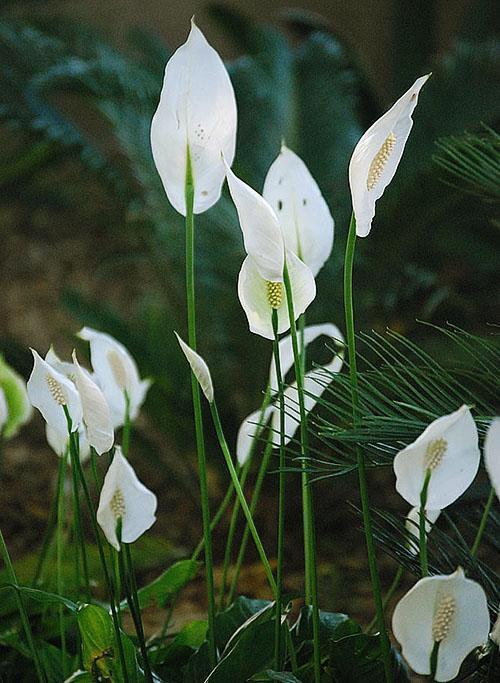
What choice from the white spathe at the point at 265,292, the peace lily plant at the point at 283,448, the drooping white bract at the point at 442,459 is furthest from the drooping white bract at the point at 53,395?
the drooping white bract at the point at 442,459

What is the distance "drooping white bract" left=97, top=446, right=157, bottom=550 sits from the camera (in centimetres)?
56

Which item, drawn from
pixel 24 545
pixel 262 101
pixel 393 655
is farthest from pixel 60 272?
pixel 393 655

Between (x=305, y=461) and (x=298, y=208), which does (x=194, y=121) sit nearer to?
(x=298, y=208)

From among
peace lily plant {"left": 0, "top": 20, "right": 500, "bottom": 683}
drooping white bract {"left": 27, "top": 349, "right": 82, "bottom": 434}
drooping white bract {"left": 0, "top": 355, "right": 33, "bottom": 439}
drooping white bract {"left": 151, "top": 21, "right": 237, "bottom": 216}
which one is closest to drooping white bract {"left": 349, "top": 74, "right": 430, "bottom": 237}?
peace lily plant {"left": 0, "top": 20, "right": 500, "bottom": 683}

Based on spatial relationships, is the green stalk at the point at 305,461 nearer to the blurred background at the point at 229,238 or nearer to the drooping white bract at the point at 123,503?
the drooping white bract at the point at 123,503

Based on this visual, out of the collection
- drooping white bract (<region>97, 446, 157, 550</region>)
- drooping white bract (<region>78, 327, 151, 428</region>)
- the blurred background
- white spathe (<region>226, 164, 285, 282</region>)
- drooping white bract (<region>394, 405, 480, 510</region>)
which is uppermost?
white spathe (<region>226, 164, 285, 282</region>)

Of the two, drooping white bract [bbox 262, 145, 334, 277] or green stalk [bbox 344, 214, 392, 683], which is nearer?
green stalk [bbox 344, 214, 392, 683]

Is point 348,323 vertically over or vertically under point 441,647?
over

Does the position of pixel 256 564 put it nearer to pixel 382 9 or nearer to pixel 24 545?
pixel 24 545

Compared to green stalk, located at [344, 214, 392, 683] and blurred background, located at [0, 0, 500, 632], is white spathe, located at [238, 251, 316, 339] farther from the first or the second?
blurred background, located at [0, 0, 500, 632]

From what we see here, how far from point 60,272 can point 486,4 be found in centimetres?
133

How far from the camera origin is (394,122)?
0.54m

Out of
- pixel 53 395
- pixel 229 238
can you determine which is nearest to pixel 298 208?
pixel 53 395

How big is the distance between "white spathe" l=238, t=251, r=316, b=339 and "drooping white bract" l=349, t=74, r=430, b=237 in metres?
0.06
